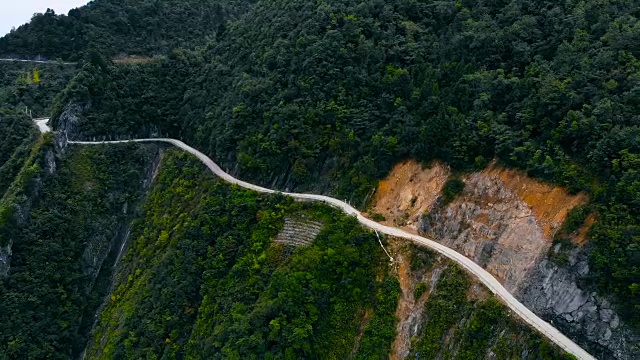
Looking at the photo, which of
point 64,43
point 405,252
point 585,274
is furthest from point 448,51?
point 64,43

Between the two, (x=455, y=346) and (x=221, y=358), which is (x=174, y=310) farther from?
(x=455, y=346)

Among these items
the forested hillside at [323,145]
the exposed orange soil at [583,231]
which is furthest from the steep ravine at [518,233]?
the forested hillside at [323,145]

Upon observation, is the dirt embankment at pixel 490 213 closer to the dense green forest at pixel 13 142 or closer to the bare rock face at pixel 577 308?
the bare rock face at pixel 577 308

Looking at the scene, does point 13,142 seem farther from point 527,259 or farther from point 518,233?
point 527,259

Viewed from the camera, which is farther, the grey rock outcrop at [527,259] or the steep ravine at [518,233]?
the steep ravine at [518,233]

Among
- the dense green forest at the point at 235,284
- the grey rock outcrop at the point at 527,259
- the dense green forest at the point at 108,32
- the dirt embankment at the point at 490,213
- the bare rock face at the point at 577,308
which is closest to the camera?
the bare rock face at the point at 577,308

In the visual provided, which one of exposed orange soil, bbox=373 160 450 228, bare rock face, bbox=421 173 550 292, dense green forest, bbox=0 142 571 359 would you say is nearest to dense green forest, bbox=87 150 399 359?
dense green forest, bbox=0 142 571 359
